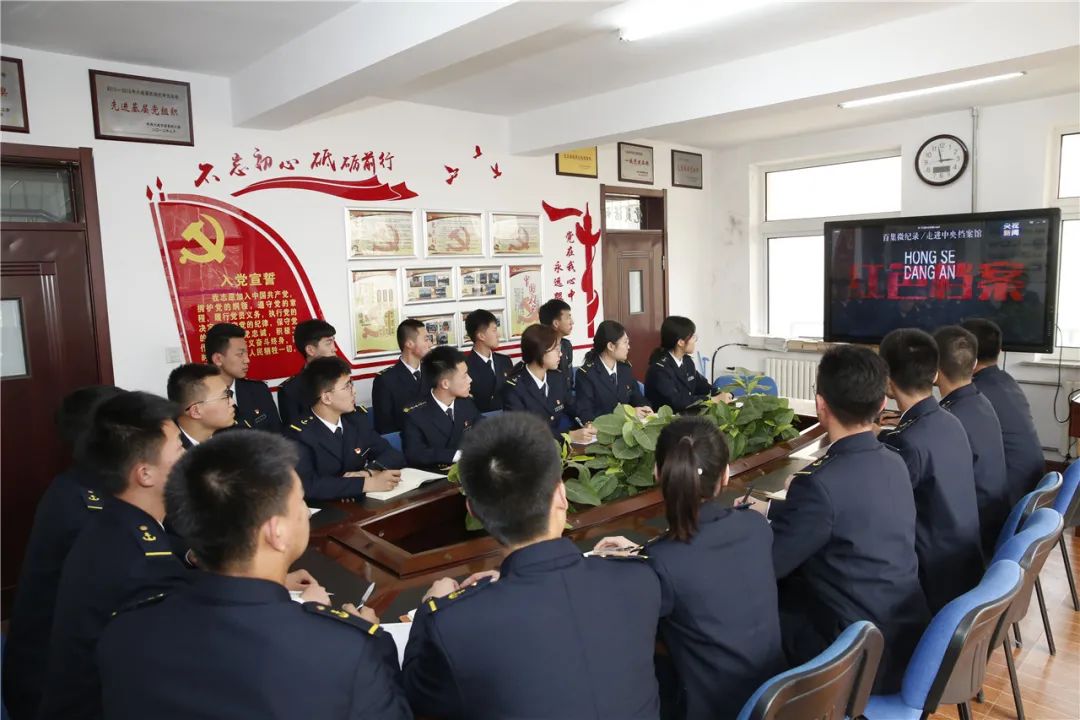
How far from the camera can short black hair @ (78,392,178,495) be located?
5.19 ft

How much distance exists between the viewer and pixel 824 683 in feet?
4.28

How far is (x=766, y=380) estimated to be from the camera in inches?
162

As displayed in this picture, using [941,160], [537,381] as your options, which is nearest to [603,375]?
[537,381]

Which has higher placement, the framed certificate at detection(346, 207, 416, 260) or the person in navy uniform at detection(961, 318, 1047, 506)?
the framed certificate at detection(346, 207, 416, 260)

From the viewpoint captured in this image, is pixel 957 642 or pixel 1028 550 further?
pixel 1028 550

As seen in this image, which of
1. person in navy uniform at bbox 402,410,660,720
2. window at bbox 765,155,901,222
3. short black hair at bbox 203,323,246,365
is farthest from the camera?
window at bbox 765,155,901,222

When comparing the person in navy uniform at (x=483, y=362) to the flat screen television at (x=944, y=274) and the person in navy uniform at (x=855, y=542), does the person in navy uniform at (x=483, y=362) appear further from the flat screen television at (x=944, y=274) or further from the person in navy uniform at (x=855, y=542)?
the flat screen television at (x=944, y=274)

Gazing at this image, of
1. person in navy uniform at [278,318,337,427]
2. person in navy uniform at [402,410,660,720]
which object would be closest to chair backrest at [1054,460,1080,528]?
person in navy uniform at [402,410,660,720]

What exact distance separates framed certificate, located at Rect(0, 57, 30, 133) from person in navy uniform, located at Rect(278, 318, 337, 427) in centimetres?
154

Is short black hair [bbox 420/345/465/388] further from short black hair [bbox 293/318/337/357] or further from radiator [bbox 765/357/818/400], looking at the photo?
radiator [bbox 765/357/818/400]

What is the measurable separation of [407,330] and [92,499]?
2.49 m

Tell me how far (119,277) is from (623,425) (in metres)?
2.70

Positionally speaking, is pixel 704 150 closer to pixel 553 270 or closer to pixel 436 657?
pixel 553 270

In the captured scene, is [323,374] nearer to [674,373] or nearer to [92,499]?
[92,499]
